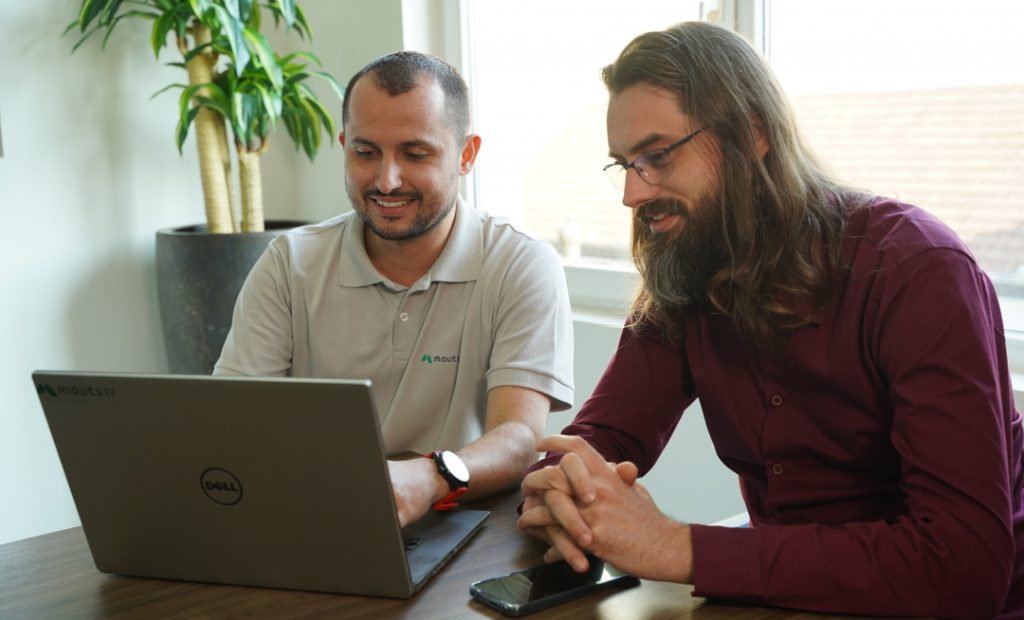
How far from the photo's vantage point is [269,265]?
1996 millimetres

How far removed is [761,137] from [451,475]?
67 cm

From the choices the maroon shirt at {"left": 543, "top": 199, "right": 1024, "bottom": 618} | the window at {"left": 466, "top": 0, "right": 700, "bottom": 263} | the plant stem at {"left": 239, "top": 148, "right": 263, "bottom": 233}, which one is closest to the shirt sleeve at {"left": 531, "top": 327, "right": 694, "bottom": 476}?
the maroon shirt at {"left": 543, "top": 199, "right": 1024, "bottom": 618}

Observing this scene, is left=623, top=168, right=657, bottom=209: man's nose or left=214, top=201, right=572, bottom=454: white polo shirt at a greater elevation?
left=623, top=168, right=657, bottom=209: man's nose


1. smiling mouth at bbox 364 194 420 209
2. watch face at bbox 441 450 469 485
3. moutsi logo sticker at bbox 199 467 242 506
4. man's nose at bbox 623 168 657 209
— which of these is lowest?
watch face at bbox 441 450 469 485

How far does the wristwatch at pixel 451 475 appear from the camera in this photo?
1.41 meters

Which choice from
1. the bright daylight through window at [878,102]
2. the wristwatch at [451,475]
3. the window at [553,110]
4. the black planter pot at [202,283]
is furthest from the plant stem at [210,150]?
the wristwatch at [451,475]

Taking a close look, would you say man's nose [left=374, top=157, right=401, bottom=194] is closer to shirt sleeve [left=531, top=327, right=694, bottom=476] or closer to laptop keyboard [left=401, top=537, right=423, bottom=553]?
shirt sleeve [left=531, top=327, right=694, bottom=476]

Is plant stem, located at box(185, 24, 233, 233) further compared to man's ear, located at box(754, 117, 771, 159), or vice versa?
plant stem, located at box(185, 24, 233, 233)

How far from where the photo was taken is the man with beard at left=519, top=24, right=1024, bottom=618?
1162 millimetres

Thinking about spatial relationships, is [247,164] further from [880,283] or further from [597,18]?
[880,283]

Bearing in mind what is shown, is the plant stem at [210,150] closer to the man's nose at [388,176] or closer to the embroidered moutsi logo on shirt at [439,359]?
the man's nose at [388,176]

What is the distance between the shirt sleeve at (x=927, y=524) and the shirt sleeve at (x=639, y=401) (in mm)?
405

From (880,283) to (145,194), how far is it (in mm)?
2614

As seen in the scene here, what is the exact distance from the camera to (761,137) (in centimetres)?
150
